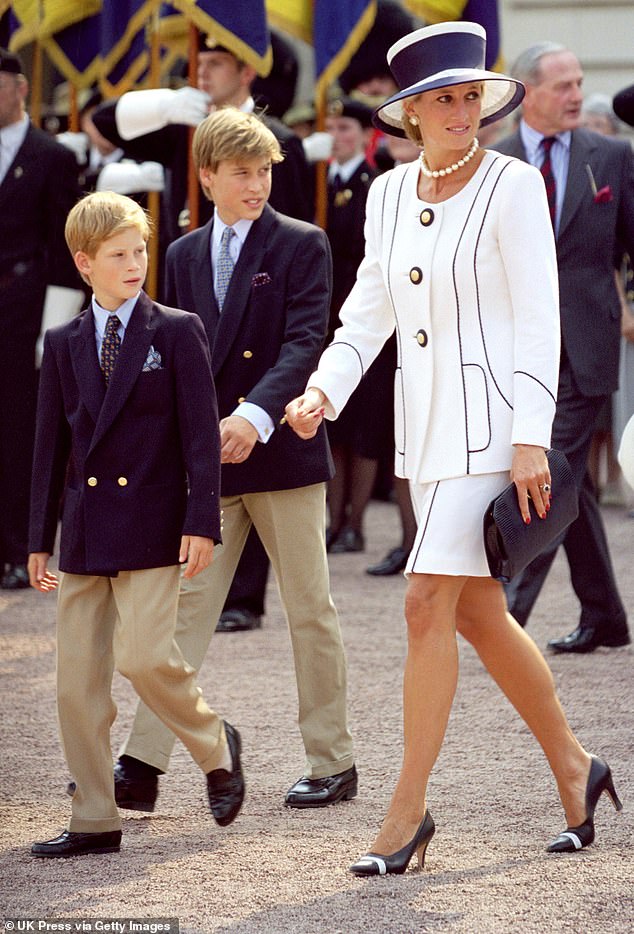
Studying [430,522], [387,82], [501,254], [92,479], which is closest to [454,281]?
[501,254]

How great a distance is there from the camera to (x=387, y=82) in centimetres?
982

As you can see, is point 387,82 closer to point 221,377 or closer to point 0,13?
point 0,13

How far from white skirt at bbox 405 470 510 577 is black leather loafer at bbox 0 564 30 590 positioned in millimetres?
4116

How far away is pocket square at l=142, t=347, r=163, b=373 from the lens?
12.8 ft

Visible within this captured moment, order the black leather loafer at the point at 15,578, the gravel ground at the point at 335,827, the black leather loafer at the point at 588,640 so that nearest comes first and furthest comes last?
the gravel ground at the point at 335,827 → the black leather loafer at the point at 588,640 → the black leather loafer at the point at 15,578

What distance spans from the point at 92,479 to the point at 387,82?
6.35 meters

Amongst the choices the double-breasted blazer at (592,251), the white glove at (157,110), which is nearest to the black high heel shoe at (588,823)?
the double-breasted blazer at (592,251)

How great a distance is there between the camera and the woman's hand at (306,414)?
Result: 12.4 ft

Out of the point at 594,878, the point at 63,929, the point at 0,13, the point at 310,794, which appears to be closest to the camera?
the point at 63,929

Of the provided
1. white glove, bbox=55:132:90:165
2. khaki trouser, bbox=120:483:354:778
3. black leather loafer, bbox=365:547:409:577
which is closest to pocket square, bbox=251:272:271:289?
khaki trouser, bbox=120:483:354:778

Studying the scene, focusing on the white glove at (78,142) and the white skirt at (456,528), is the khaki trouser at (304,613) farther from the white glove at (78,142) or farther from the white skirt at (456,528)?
the white glove at (78,142)

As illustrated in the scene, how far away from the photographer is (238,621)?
6598 mm

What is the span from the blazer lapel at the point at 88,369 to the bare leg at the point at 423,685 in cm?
78

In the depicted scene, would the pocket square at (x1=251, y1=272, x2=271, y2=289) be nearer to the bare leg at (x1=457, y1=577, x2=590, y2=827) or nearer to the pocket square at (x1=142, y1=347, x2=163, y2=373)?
the pocket square at (x1=142, y1=347, x2=163, y2=373)
